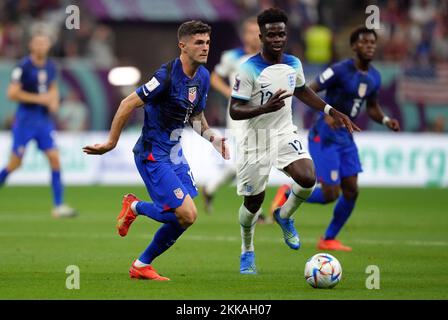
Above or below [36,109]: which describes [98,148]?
below


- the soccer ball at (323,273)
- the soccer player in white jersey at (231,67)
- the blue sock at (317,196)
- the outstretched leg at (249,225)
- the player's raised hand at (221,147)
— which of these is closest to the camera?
the soccer ball at (323,273)

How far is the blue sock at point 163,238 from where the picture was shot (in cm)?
984

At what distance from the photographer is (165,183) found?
973cm

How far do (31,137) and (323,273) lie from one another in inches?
341

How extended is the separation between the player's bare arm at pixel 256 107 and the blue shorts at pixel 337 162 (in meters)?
2.89

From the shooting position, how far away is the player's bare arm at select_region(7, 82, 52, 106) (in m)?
16.7

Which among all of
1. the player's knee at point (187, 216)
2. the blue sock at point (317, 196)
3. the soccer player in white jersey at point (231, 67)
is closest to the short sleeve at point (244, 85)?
the player's knee at point (187, 216)

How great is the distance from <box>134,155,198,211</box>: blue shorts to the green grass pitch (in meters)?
0.74

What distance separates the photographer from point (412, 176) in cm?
2319

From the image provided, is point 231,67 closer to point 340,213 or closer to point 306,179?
point 340,213

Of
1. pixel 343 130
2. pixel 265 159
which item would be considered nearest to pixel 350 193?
pixel 343 130

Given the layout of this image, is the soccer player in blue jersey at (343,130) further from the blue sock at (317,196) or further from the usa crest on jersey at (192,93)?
the usa crest on jersey at (192,93)

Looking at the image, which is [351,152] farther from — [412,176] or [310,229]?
[412,176]

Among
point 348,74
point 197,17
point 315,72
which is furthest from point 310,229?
point 197,17
